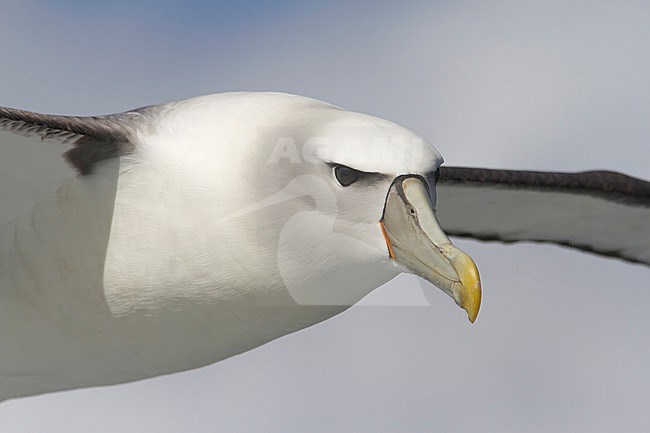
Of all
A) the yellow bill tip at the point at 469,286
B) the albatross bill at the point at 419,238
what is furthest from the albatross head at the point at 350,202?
the yellow bill tip at the point at 469,286

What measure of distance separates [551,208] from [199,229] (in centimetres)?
405

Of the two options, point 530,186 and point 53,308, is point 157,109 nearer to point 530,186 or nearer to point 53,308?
point 53,308

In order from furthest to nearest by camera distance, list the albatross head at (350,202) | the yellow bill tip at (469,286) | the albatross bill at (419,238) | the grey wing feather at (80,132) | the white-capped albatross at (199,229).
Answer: the grey wing feather at (80,132)
the white-capped albatross at (199,229)
the albatross head at (350,202)
the albatross bill at (419,238)
the yellow bill tip at (469,286)

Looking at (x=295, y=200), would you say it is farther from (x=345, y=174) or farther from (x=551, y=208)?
(x=551, y=208)

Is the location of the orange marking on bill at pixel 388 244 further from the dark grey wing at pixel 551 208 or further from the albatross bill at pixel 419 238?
the dark grey wing at pixel 551 208

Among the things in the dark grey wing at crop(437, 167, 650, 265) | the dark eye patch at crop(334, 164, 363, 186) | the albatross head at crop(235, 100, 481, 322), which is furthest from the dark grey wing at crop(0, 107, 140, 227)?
the dark grey wing at crop(437, 167, 650, 265)

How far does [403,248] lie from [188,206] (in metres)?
1.28

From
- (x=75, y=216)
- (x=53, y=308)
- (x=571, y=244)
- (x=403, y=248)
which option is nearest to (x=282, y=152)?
(x=403, y=248)

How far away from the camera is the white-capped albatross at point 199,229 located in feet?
21.2

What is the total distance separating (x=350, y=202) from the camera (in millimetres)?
6543

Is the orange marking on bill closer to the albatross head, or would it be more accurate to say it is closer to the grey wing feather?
the albatross head

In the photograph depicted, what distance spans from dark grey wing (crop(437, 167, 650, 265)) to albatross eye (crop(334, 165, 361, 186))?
2686mm

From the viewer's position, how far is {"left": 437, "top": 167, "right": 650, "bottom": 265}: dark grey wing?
30.7 feet

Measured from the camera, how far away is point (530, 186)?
9.45m
